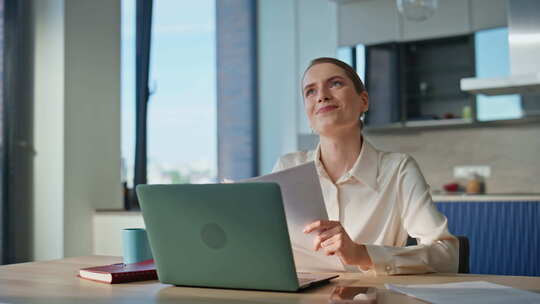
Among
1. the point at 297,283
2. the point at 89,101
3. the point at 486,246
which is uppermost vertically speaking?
the point at 89,101

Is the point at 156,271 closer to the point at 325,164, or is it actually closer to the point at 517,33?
the point at 325,164

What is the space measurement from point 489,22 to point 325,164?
10.8ft

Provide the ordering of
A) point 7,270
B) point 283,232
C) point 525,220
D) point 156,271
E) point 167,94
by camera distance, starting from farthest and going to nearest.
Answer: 1. point 167,94
2. point 525,220
3. point 7,270
4. point 156,271
5. point 283,232

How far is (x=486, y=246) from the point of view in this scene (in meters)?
2.99

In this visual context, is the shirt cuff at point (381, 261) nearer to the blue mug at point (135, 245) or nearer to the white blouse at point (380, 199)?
the white blouse at point (380, 199)

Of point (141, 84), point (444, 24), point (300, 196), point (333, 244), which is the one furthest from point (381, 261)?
point (444, 24)

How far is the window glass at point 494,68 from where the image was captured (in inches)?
174

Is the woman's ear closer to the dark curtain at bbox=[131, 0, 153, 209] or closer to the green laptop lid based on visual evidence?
the green laptop lid

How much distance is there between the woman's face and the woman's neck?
0.14 ft

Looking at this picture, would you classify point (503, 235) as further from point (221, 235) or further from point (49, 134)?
point (49, 134)

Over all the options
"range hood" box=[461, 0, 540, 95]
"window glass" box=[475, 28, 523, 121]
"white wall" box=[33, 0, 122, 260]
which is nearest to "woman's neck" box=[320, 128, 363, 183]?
"white wall" box=[33, 0, 122, 260]

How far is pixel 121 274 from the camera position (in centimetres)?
131

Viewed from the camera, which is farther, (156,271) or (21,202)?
(21,202)

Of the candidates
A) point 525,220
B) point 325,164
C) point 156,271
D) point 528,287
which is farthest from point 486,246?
point 156,271
